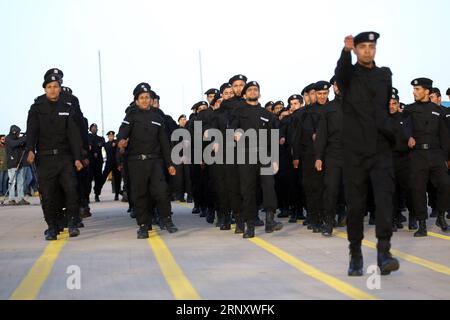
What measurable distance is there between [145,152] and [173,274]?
5.30 meters

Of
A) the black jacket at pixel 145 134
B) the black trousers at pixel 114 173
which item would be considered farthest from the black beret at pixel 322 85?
the black trousers at pixel 114 173

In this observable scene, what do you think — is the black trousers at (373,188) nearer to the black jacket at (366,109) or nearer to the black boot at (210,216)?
the black jacket at (366,109)

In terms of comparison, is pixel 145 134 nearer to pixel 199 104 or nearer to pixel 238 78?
pixel 238 78

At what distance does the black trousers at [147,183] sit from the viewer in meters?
14.9

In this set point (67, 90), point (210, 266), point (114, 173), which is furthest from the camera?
point (114, 173)

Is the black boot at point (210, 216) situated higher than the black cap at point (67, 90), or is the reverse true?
the black cap at point (67, 90)

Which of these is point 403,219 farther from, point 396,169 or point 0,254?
point 0,254

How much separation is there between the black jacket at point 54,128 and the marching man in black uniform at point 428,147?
192 inches

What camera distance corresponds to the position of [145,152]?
1494 cm

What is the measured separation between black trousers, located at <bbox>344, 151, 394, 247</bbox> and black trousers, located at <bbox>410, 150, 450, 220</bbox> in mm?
4830

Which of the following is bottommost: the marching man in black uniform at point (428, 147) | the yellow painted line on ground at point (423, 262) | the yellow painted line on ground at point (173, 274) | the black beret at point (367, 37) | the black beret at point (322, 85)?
the yellow painted line on ground at point (423, 262)

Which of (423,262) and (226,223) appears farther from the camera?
(226,223)

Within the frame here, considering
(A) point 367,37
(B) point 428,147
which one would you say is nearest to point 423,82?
(B) point 428,147
